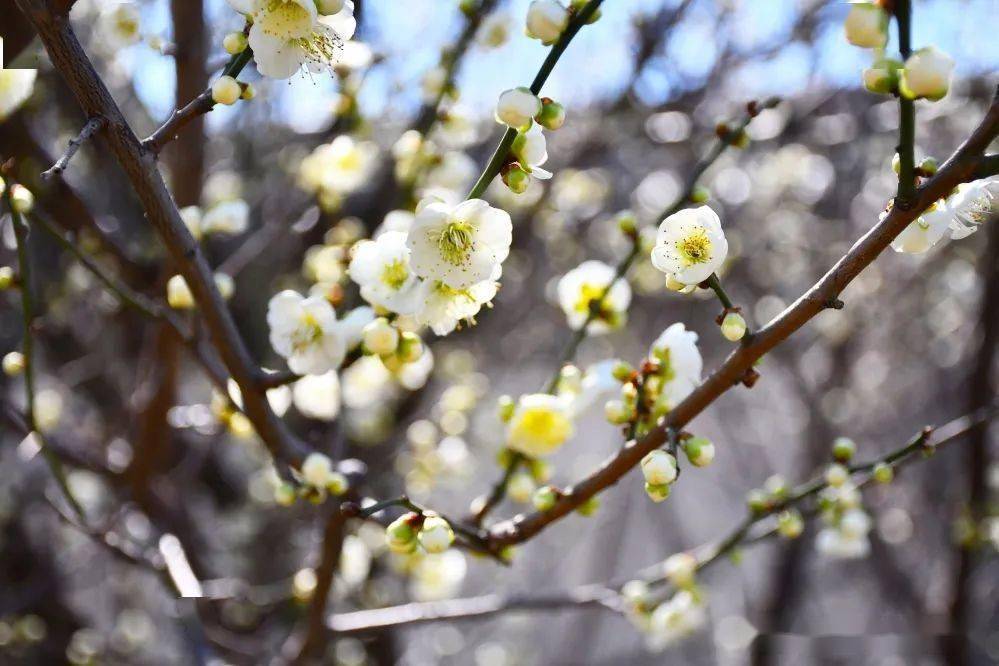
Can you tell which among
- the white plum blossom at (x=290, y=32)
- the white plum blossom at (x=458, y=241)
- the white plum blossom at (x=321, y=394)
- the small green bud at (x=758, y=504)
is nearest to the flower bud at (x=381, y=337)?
the white plum blossom at (x=458, y=241)

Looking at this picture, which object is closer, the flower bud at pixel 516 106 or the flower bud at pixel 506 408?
the flower bud at pixel 516 106

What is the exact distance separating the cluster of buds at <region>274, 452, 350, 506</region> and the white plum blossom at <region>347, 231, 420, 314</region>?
0.27 m

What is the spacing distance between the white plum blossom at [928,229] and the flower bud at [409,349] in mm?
621

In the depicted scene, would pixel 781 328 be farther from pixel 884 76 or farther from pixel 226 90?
pixel 226 90

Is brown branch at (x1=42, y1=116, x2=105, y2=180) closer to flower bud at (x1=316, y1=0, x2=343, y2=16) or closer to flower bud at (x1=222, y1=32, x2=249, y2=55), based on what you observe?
flower bud at (x1=222, y1=32, x2=249, y2=55)

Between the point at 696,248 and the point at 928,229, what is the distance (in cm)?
26

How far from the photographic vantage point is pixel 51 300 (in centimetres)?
263

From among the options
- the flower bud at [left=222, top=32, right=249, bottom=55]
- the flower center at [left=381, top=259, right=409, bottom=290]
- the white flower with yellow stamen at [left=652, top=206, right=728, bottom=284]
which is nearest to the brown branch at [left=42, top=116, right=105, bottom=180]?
the flower bud at [left=222, top=32, right=249, bottom=55]

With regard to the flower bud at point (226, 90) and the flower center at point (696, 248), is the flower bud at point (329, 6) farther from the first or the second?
the flower center at point (696, 248)

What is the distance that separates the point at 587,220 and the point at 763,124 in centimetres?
71

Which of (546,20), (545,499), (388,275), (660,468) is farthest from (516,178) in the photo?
(545,499)

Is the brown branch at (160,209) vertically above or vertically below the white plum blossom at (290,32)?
below

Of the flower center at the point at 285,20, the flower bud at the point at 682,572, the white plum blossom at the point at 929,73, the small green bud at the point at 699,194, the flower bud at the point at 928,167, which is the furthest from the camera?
the flower bud at the point at 682,572

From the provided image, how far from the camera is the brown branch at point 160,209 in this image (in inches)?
35.0
